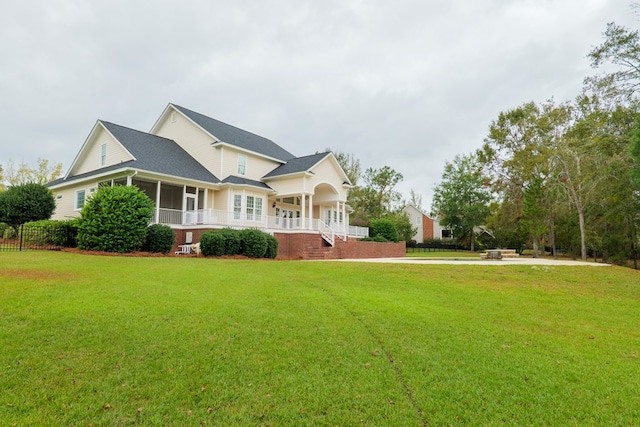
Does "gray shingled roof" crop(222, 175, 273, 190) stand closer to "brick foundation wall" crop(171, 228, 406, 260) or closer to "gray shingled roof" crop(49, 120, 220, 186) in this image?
"gray shingled roof" crop(49, 120, 220, 186)

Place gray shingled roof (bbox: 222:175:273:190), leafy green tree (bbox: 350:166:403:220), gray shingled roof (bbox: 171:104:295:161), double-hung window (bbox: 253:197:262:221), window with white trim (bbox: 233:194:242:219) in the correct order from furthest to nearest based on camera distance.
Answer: leafy green tree (bbox: 350:166:403:220), gray shingled roof (bbox: 171:104:295:161), double-hung window (bbox: 253:197:262:221), window with white trim (bbox: 233:194:242:219), gray shingled roof (bbox: 222:175:273:190)

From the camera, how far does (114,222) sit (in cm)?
1434

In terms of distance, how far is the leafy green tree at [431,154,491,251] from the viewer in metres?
40.9

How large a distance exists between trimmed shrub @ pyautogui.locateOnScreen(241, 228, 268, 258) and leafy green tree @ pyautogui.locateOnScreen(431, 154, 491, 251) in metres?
31.1

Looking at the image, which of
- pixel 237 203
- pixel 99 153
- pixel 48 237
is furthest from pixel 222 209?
pixel 48 237

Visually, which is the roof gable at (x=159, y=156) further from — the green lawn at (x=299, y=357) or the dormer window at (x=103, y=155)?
the green lawn at (x=299, y=357)

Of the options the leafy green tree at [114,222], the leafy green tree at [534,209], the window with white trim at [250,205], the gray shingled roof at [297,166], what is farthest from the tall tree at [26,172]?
the leafy green tree at [534,209]

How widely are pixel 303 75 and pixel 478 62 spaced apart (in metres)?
10.8

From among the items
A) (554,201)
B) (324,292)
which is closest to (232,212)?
(324,292)

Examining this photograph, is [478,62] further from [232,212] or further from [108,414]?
[108,414]

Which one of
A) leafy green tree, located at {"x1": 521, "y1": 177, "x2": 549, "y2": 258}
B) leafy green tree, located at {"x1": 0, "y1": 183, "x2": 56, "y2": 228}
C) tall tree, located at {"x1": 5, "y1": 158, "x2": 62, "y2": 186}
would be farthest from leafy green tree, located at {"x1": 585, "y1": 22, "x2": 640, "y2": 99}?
tall tree, located at {"x1": 5, "y1": 158, "x2": 62, "y2": 186}

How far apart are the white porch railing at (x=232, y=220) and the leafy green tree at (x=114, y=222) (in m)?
3.17

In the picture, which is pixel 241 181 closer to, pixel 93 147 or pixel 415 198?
pixel 93 147

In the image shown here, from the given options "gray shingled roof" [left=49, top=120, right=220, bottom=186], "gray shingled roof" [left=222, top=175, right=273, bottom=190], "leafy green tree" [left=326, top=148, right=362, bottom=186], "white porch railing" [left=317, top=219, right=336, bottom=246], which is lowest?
"white porch railing" [left=317, top=219, right=336, bottom=246]
